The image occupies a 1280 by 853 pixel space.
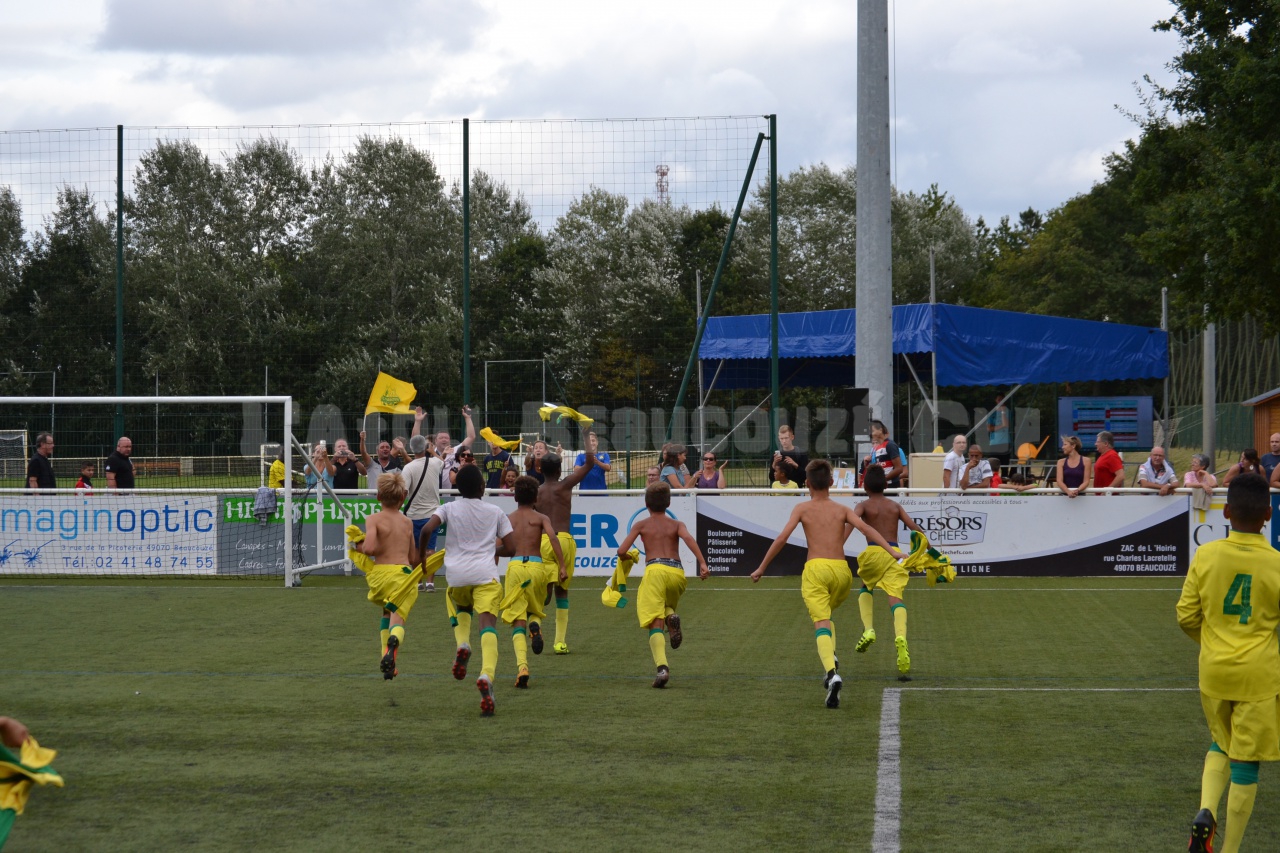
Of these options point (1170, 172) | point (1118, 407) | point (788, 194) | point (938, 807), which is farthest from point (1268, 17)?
point (788, 194)

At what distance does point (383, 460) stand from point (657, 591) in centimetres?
1030

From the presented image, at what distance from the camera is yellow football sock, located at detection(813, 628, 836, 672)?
9.21 metres

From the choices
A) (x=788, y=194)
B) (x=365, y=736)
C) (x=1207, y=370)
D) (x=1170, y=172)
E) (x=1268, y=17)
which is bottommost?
(x=365, y=736)

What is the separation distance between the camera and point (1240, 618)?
17.9 ft

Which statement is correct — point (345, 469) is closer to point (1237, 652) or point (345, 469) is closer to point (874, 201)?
point (874, 201)

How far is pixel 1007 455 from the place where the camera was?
104 ft

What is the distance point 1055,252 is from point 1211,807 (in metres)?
73.5

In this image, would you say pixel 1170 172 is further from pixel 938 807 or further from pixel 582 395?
pixel 938 807

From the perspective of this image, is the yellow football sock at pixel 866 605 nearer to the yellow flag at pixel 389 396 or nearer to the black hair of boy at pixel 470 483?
the black hair of boy at pixel 470 483

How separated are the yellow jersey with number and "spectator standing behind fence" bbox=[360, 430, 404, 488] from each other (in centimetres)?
1434

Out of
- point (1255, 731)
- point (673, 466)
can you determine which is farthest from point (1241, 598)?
point (673, 466)

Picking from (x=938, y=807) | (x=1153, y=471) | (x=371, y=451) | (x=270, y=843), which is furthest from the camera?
(x=371, y=451)

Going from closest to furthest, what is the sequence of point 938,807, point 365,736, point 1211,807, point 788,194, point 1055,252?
point 1211,807, point 938,807, point 365,736, point 788,194, point 1055,252

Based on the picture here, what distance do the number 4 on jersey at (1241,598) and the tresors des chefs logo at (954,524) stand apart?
12600 mm
